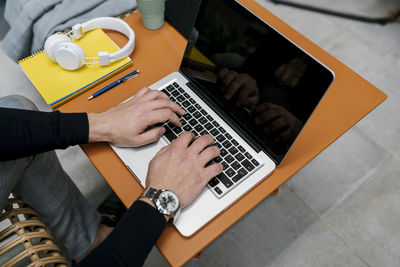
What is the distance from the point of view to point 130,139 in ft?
2.48

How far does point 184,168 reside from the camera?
28.0 inches

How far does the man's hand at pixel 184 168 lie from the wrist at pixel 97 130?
15 cm

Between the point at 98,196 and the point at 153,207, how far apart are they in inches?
34.7

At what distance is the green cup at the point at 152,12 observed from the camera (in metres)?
0.94

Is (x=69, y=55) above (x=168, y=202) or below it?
above

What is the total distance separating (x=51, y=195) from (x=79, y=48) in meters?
0.44

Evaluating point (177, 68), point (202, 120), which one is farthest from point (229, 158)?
point (177, 68)

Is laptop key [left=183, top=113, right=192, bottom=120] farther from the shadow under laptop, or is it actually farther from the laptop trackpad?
the shadow under laptop

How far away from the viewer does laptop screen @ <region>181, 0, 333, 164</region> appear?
2.12 feet

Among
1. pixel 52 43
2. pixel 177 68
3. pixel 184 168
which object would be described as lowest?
pixel 184 168

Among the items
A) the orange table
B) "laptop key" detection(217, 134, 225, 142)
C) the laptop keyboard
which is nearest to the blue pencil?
the orange table

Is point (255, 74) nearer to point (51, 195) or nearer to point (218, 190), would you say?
point (218, 190)

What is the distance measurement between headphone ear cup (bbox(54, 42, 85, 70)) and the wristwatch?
460mm

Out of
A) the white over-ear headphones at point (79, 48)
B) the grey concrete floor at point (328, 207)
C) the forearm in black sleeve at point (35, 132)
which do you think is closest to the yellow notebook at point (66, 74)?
the white over-ear headphones at point (79, 48)
